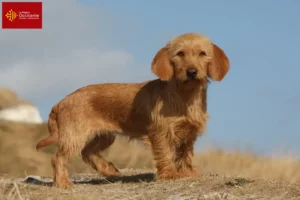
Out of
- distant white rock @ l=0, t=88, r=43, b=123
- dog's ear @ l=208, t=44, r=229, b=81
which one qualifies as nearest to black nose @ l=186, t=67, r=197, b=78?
dog's ear @ l=208, t=44, r=229, b=81

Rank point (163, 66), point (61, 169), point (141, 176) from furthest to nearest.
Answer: point (141, 176) < point (61, 169) < point (163, 66)

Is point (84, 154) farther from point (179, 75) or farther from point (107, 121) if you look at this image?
point (179, 75)

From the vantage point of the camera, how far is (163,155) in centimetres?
1074

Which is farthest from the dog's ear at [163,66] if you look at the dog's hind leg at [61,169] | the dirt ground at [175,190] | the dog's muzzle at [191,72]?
the dog's hind leg at [61,169]

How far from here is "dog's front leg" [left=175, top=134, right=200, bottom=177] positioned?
437 inches

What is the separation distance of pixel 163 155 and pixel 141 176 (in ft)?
5.68

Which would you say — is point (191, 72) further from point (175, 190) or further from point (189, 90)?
point (175, 190)

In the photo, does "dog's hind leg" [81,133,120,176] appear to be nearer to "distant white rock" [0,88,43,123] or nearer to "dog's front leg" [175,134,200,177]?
"dog's front leg" [175,134,200,177]

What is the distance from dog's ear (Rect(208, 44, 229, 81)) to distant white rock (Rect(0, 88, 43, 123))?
14682mm

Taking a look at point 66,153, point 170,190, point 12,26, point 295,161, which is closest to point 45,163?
point 12,26

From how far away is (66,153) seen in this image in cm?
1114

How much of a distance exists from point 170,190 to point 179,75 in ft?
5.30

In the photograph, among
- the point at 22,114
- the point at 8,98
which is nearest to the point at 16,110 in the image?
the point at 22,114

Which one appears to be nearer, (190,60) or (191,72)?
(191,72)
